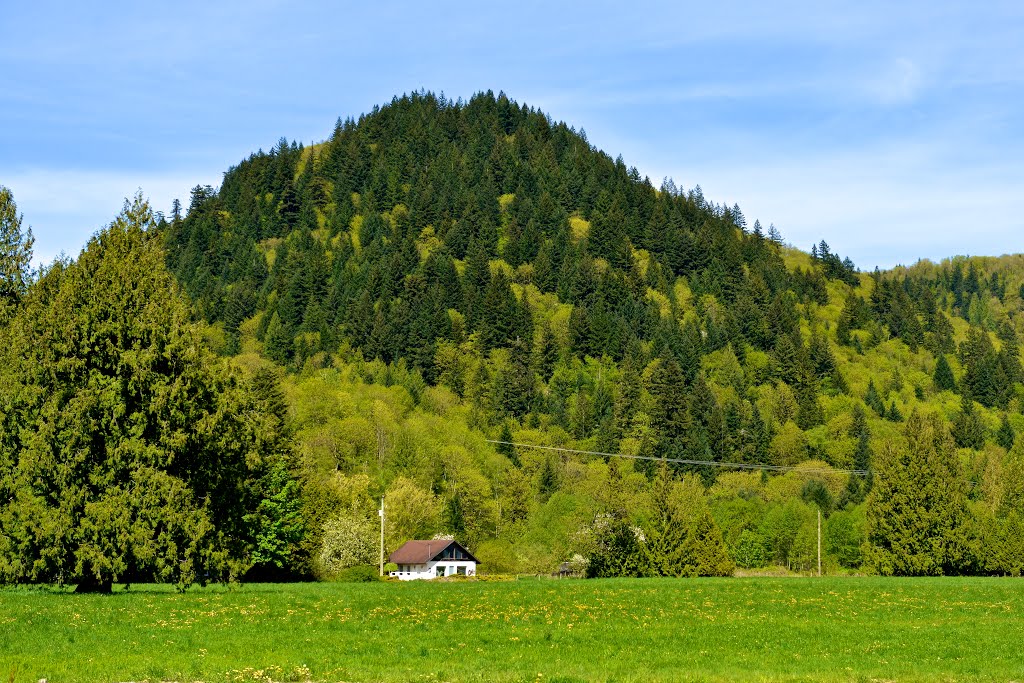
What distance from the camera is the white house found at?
111 meters

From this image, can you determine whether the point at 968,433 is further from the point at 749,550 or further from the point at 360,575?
the point at 360,575

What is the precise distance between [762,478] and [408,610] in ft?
452

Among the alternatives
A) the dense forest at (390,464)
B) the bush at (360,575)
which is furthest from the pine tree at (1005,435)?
the bush at (360,575)

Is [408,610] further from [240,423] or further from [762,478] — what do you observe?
[762,478]

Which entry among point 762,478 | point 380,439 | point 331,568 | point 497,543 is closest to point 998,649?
point 331,568

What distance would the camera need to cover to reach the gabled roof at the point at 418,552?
11069 centimetres

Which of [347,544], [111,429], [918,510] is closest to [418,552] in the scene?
[347,544]

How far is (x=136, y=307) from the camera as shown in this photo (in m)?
38.0

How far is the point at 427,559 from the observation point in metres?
110

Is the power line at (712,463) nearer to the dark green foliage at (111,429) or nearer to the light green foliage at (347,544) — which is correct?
the light green foliage at (347,544)

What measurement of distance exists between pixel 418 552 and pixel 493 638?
84.0 meters

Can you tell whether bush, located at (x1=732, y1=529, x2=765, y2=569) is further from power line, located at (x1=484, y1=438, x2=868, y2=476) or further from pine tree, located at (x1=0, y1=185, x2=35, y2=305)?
pine tree, located at (x1=0, y1=185, x2=35, y2=305)

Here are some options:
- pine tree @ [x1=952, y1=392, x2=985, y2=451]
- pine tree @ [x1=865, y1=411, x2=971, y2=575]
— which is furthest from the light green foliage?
pine tree @ [x1=952, y1=392, x2=985, y2=451]

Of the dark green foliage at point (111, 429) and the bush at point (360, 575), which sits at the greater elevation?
the dark green foliage at point (111, 429)
